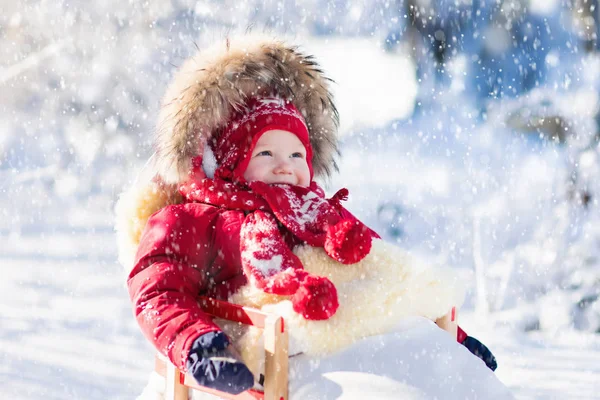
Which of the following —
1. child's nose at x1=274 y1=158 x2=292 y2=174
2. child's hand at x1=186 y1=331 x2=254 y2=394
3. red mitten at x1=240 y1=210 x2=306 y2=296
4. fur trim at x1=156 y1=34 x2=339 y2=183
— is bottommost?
child's hand at x1=186 y1=331 x2=254 y2=394

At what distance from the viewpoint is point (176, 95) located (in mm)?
1656

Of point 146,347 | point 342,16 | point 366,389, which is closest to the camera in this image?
point 366,389

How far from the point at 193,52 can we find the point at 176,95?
0.18m

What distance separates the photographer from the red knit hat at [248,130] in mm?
1539

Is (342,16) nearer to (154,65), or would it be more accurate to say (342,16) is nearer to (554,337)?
(154,65)

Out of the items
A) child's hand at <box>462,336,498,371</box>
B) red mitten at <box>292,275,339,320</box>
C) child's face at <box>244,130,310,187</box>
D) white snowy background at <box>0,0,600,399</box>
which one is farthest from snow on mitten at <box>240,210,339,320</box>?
white snowy background at <box>0,0,600,399</box>

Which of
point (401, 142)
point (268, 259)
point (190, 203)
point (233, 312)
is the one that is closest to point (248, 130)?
point (190, 203)

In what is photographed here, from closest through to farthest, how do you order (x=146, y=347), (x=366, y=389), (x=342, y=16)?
1. (x=366, y=389)
2. (x=146, y=347)
3. (x=342, y=16)

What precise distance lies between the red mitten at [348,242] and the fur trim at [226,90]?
43 cm

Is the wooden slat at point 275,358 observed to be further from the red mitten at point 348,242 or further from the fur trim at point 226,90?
the fur trim at point 226,90

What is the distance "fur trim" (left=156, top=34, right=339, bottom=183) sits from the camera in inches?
62.6

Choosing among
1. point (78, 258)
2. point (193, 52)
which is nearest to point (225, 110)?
point (193, 52)

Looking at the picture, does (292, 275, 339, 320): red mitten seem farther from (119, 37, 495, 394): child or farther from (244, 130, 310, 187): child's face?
(244, 130, 310, 187): child's face

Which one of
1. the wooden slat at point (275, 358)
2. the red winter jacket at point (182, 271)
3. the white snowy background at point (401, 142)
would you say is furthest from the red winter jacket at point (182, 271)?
the white snowy background at point (401, 142)
